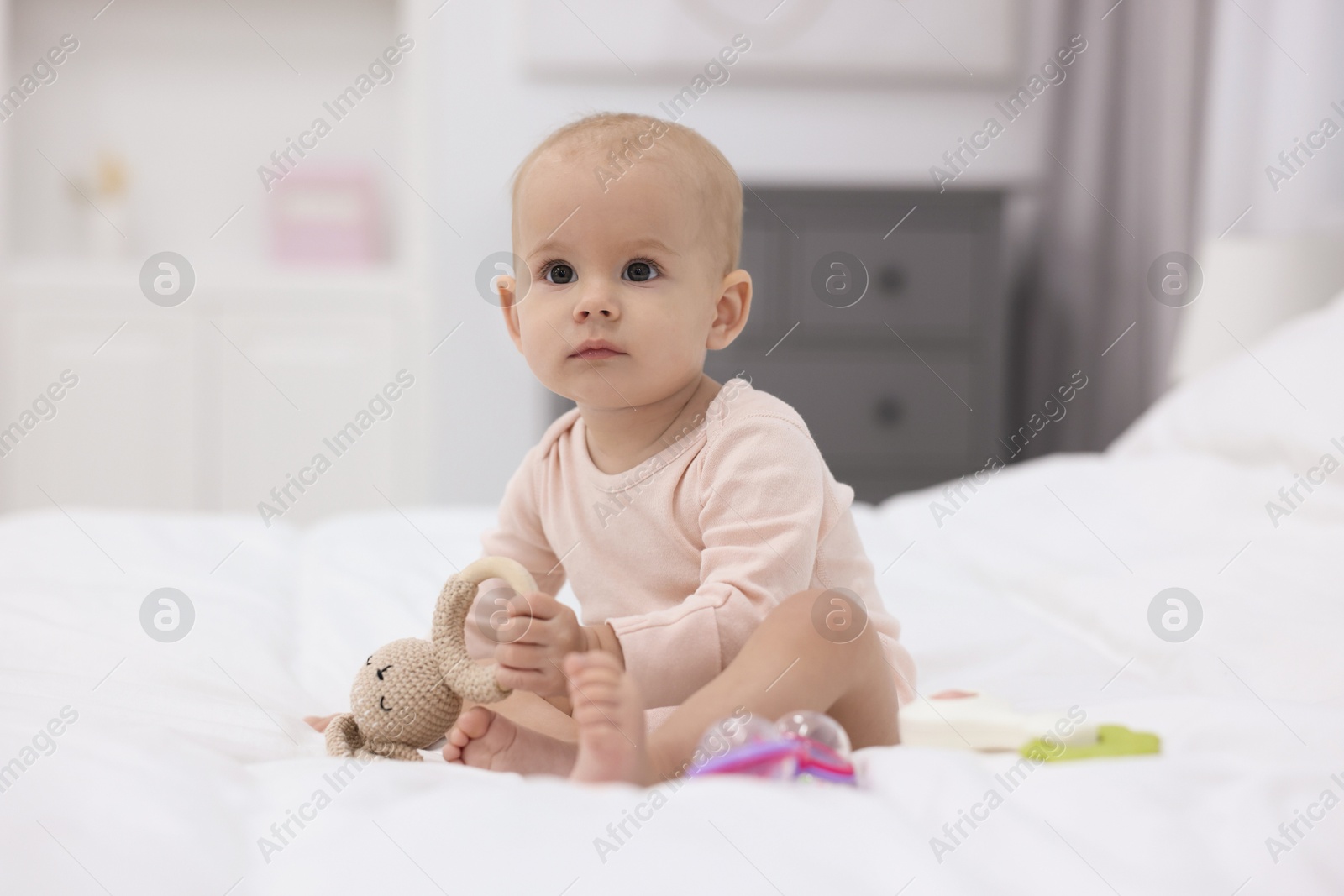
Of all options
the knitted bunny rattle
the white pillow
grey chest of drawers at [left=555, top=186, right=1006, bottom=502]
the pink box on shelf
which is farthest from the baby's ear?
the pink box on shelf

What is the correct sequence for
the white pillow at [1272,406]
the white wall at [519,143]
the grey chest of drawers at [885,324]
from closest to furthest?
the white pillow at [1272,406], the grey chest of drawers at [885,324], the white wall at [519,143]

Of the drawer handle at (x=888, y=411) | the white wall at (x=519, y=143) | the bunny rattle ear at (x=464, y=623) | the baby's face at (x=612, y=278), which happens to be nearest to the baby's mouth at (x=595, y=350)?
the baby's face at (x=612, y=278)

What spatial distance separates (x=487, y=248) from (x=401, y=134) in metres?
0.44

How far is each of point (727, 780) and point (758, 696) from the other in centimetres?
10

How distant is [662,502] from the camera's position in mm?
822

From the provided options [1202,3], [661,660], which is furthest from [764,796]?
[1202,3]

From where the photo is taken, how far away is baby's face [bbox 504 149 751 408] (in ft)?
2.54

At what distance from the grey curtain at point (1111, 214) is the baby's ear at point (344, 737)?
2111mm

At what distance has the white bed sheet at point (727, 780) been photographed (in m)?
0.51

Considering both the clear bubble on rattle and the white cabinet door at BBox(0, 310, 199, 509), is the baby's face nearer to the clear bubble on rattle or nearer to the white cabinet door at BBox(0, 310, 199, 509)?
the clear bubble on rattle

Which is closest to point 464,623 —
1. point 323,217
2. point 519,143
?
point 519,143

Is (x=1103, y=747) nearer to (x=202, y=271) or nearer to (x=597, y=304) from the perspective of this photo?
(x=597, y=304)

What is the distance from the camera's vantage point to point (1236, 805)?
570mm

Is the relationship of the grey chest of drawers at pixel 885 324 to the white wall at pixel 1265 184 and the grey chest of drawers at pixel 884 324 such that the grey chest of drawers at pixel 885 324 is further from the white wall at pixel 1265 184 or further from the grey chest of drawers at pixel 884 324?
the white wall at pixel 1265 184
